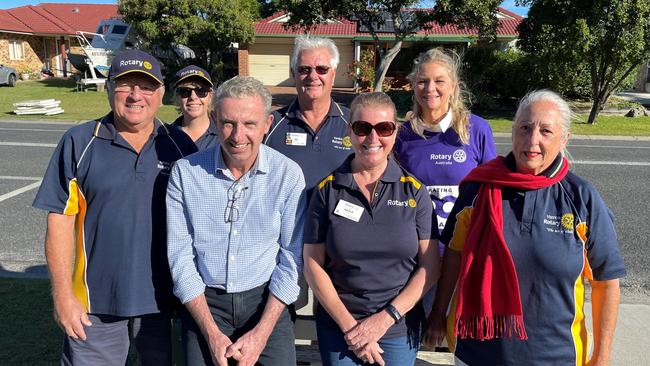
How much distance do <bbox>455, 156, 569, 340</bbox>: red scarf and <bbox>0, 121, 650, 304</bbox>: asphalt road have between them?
3178mm

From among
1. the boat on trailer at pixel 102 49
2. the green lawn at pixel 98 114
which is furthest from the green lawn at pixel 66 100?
the boat on trailer at pixel 102 49

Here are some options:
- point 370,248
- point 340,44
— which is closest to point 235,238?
point 370,248

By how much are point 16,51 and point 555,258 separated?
4379 centimetres

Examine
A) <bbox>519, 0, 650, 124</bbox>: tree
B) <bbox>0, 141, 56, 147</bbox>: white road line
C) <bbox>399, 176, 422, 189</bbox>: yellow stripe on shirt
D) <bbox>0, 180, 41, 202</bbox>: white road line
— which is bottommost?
<bbox>0, 180, 41, 202</bbox>: white road line

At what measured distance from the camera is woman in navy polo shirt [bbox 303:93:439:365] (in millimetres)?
2404

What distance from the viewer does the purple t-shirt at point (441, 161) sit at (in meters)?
3.04

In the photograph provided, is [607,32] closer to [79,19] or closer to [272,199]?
[272,199]

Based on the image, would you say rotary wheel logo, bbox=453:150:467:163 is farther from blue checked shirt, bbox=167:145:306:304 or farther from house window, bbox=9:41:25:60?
house window, bbox=9:41:25:60

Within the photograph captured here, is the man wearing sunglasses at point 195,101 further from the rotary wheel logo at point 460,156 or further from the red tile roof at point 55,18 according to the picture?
the red tile roof at point 55,18

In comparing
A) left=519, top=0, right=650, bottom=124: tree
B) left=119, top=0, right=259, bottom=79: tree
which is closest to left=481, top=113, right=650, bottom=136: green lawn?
left=519, top=0, right=650, bottom=124: tree

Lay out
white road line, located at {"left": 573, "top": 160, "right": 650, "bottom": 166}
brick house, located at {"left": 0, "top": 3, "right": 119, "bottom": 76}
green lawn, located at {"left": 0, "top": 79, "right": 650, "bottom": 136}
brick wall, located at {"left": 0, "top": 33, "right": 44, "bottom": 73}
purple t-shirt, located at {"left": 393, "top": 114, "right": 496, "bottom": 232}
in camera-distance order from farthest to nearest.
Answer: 1. brick house, located at {"left": 0, "top": 3, "right": 119, "bottom": 76}
2. brick wall, located at {"left": 0, "top": 33, "right": 44, "bottom": 73}
3. green lawn, located at {"left": 0, "top": 79, "right": 650, "bottom": 136}
4. white road line, located at {"left": 573, "top": 160, "right": 650, "bottom": 166}
5. purple t-shirt, located at {"left": 393, "top": 114, "right": 496, "bottom": 232}

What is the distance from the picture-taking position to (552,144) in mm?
2242

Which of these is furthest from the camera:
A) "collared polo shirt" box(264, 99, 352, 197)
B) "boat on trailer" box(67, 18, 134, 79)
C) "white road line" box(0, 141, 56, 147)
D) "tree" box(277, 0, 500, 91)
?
"boat on trailer" box(67, 18, 134, 79)

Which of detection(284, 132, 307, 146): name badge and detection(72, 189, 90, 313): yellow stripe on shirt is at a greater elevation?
detection(284, 132, 307, 146): name badge
